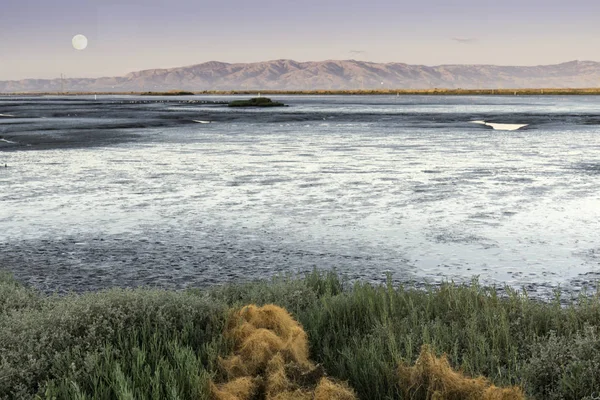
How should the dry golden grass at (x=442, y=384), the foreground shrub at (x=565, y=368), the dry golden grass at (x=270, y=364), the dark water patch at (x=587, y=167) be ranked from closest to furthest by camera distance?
the dry golden grass at (x=442, y=384) → the dry golden grass at (x=270, y=364) → the foreground shrub at (x=565, y=368) → the dark water patch at (x=587, y=167)

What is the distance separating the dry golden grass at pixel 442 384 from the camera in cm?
498

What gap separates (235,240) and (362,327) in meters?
4.54

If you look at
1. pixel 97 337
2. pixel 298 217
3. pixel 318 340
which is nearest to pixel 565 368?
pixel 318 340

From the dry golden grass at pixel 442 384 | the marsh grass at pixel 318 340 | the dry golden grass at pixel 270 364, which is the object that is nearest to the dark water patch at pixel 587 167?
the marsh grass at pixel 318 340

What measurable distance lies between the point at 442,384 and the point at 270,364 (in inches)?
57.3

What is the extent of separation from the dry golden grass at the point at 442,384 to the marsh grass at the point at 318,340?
0.43 ft

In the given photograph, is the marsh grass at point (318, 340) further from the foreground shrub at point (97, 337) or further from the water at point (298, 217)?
the water at point (298, 217)

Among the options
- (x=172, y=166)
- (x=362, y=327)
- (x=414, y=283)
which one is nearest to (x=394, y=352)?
(x=362, y=327)

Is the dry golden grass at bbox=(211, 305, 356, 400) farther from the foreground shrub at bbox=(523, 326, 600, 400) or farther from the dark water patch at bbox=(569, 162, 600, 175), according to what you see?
the dark water patch at bbox=(569, 162, 600, 175)

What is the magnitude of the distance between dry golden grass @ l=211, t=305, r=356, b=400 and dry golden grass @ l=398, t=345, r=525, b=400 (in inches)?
19.4

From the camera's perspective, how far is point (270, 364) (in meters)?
5.62

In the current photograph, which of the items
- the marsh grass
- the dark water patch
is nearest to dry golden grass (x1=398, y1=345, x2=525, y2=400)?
the marsh grass

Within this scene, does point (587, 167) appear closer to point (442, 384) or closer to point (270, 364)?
point (442, 384)

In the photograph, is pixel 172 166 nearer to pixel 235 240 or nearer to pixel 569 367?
pixel 235 240
